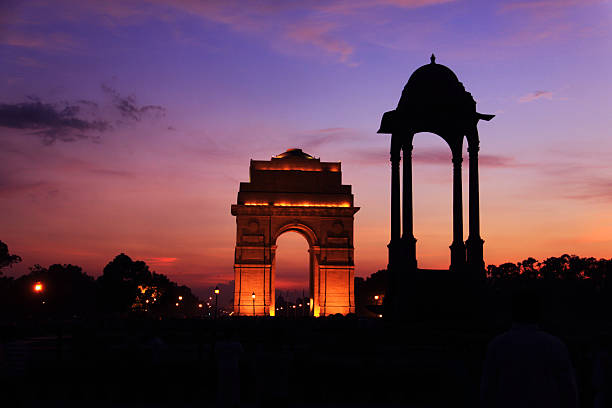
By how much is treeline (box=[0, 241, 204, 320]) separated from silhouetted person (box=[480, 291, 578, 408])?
8420 centimetres

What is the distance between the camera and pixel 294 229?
75.4 m

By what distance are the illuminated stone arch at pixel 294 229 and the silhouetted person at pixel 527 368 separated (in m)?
65.3

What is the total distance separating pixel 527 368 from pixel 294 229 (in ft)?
230

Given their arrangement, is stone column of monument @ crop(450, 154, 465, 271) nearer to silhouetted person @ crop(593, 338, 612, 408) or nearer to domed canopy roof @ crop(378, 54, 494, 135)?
domed canopy roof @ crop(378, 54, 494, 135)

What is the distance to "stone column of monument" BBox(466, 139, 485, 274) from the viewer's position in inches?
1156

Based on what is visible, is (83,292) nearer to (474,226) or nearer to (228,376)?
(474,226)

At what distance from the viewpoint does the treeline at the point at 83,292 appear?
3875 inches

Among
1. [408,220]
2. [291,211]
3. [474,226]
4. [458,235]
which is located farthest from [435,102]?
[291,211]

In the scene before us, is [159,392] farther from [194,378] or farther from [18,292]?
[18,292]

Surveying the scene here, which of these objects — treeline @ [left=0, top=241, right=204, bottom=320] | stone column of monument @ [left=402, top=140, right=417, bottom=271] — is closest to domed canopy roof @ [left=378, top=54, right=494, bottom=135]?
stone column of monument @ [left=402, top=140, right=417, bottom=271]

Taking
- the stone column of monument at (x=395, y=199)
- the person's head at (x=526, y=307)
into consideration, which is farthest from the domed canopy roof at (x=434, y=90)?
the person's head at (x=526, y=307)

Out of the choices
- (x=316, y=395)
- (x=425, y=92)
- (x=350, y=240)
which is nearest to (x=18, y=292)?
(x=350, y=240)

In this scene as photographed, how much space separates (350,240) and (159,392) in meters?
Answer: 57.3

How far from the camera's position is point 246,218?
7188 cm
